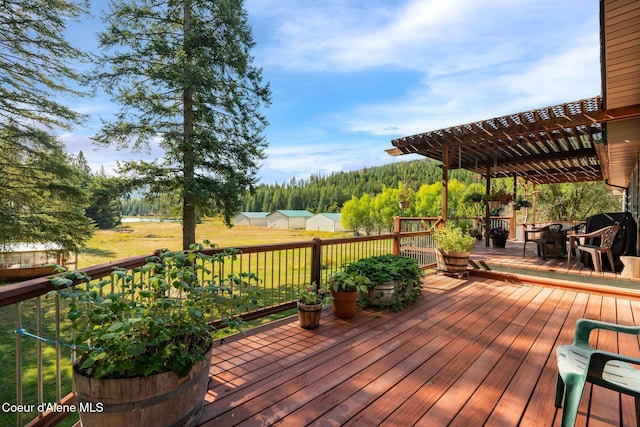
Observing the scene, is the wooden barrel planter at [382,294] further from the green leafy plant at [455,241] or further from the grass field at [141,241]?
the grass field at [141,241]

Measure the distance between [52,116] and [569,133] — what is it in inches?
447

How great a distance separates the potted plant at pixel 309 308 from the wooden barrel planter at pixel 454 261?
328cm

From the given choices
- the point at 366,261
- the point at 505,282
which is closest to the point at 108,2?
the point at 366,261

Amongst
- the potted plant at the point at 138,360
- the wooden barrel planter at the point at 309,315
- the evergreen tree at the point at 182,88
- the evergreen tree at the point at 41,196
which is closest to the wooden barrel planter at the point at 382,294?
the wooden barrel planter at the point at 309,315

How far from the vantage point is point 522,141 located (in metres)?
6.26

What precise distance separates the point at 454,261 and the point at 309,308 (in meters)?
3.54

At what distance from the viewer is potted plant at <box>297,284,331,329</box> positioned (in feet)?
10.4

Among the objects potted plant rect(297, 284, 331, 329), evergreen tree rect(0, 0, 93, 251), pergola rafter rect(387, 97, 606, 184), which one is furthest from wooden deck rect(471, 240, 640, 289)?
evergreen tree rect(0, 0, 93, 251)

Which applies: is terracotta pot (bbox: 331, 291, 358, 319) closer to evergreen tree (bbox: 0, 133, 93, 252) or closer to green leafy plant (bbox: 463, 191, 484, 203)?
green leafy plant (bbox: 463, 191, 484, 203)

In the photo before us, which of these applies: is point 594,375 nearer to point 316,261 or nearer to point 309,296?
point 309,296

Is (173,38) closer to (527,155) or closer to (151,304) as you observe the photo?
(151,304)

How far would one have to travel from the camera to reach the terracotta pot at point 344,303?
3422 millimetres

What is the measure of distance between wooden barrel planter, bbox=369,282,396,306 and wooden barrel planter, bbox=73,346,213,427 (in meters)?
2.65

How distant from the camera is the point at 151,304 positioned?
165cm
